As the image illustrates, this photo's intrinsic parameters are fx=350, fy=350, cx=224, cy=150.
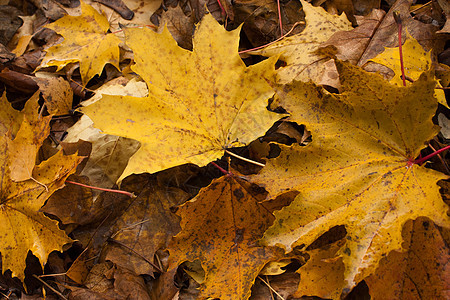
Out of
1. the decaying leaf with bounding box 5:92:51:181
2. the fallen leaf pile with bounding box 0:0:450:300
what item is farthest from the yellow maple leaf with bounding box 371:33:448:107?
the decaying leaf with bounding box 5:92:51:181

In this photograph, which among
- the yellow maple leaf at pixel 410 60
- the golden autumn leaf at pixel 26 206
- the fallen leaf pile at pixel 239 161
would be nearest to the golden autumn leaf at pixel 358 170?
the fallen leaf pile at pixel 239 161

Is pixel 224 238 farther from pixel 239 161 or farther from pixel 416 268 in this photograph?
pixel 416 268

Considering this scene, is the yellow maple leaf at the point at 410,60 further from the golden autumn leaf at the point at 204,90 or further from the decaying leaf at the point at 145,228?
the decaying leaf at the point at 145,228

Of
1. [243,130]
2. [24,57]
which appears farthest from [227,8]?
[24,57]

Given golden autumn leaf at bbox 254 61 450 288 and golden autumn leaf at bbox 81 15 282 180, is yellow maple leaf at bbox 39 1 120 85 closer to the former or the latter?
golden autumn leaf at bbox 81 15 282 180

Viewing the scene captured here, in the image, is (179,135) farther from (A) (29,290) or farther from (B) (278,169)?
(A) (29,290)

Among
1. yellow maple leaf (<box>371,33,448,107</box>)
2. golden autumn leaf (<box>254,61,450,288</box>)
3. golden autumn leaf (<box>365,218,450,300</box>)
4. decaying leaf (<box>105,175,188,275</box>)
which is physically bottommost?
decaying leaf (<box>105,175,188,275</box>)

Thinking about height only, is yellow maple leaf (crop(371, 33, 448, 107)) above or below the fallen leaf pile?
above
